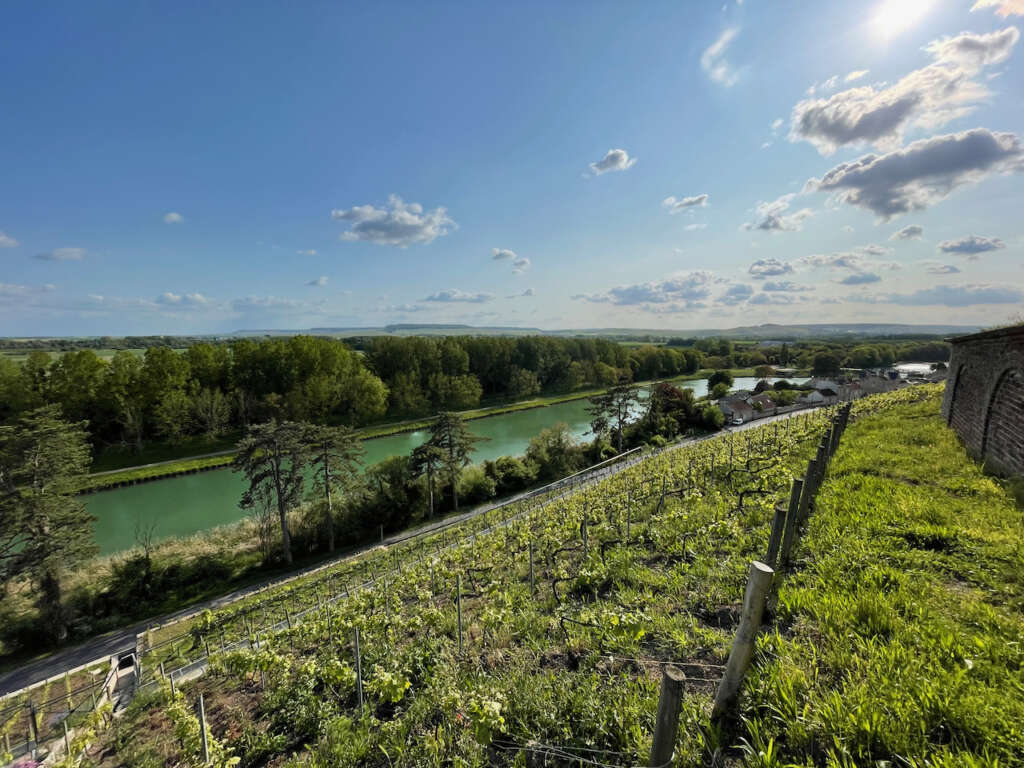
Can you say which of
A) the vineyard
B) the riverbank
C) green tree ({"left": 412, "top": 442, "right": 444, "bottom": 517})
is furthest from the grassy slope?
the riverbank

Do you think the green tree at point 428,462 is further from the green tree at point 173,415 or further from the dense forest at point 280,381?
the green tree at point 173,415

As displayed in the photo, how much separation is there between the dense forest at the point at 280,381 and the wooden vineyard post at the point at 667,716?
3551cm

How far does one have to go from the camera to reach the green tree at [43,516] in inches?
565

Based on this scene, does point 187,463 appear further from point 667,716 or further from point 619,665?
point 667,716

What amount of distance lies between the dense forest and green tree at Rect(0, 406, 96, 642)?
37.4 ft

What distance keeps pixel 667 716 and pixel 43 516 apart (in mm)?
22868

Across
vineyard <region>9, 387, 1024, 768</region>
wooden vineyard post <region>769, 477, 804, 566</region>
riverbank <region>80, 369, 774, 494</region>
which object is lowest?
riverbank <region>80, 369, 774, 494</region>

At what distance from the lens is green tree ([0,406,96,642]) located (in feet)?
47.1

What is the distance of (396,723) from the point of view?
11.5ft

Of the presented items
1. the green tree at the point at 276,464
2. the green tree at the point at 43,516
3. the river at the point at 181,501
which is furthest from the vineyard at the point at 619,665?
the river at the point at 181,501

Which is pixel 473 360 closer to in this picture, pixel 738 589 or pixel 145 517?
pixel 145 517

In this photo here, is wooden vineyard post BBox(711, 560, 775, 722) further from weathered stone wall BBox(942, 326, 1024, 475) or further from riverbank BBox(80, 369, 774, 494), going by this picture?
riverbank BBox(80, 369, 774, 494)

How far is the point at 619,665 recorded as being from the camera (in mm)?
3518

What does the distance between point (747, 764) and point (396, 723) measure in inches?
113
